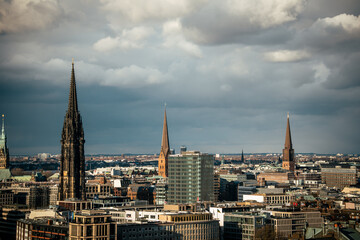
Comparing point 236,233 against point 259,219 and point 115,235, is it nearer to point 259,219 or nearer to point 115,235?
point 259,219

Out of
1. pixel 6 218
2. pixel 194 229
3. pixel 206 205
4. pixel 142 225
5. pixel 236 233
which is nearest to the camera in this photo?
pixel 142 225

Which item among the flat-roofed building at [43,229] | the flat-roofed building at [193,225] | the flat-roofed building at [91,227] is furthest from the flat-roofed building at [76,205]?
the flat-roofed building at [91,227]

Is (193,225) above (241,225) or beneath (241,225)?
above

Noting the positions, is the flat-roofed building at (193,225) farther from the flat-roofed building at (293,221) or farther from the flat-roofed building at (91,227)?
the flat-roofed building at (91,227)

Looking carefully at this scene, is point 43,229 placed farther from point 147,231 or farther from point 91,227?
point 91,227

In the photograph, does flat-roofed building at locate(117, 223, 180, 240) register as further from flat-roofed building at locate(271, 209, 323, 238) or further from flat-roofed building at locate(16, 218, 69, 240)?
flat-roofed building at locate(271, 209, 323, 238)

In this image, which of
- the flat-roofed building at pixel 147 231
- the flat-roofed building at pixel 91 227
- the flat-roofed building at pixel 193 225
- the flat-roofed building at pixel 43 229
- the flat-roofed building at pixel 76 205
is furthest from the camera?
the flat-roofed building at pixel 76 205

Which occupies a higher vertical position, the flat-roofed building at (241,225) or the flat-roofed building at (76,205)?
the flat-roofed building at (76,205)

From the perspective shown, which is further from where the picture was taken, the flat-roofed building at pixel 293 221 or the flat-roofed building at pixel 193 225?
the flat-roofed building at pixel 293 221

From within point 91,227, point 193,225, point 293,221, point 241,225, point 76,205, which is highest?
point 76,205

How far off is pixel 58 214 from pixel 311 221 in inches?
2356

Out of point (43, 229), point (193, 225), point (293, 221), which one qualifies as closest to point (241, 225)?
point (293, 221)

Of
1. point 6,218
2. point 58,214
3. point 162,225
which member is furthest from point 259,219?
point 6,218

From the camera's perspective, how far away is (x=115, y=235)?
12962 centimetres
